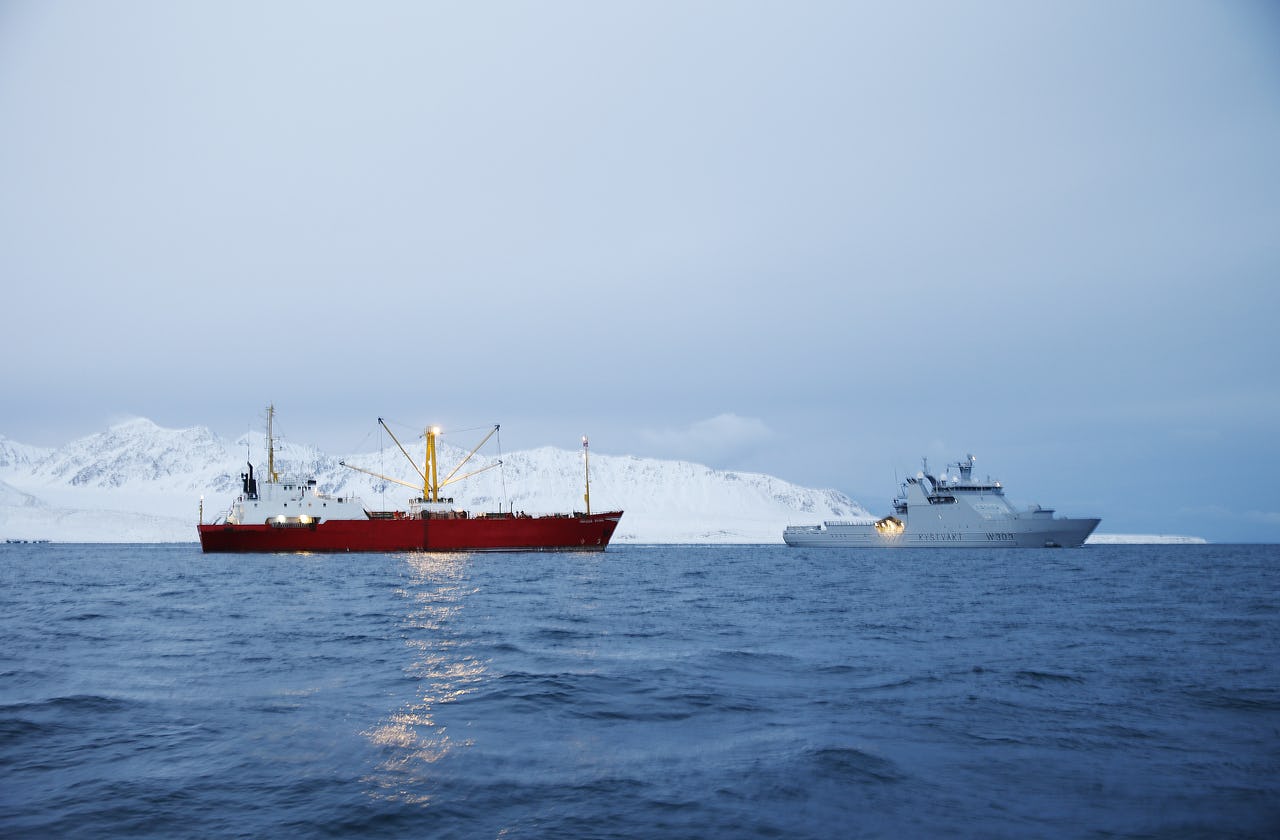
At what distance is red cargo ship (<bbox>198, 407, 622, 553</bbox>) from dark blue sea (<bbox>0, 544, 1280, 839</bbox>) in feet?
185

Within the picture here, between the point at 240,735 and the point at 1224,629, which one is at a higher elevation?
the point at 240,735

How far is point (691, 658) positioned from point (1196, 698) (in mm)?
10558

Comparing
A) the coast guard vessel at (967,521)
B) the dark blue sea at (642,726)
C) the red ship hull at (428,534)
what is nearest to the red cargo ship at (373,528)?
the red ship hull at (428,534)

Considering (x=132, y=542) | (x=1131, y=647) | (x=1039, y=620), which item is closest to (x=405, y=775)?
→ (x=1131, y=647)

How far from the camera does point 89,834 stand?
7875 mm

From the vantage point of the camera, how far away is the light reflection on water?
380 inches

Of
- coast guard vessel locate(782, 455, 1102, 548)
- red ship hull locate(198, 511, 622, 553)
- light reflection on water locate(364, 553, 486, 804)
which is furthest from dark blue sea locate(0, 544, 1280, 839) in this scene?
coast guard vessel locate(782, 455, 1102, 548)

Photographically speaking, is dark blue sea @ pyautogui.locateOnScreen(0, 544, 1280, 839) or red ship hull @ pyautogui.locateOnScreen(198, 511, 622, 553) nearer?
dark blue sea @ pyautogui.locateOnScreen(0, 544, 1280, 839)

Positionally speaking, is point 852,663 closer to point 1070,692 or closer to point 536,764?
point 1070,692

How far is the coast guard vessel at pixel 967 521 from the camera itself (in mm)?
98000

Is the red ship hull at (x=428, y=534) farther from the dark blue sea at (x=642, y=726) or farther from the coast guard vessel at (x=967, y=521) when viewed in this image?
the dark blue sea at (x=642, y=726)

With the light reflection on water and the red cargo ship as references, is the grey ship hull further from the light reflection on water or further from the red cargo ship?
the light reflection on water

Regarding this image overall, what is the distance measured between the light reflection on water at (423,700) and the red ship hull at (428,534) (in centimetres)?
5071

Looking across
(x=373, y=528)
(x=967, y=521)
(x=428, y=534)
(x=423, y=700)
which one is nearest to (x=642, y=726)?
(x=423, y=700)
